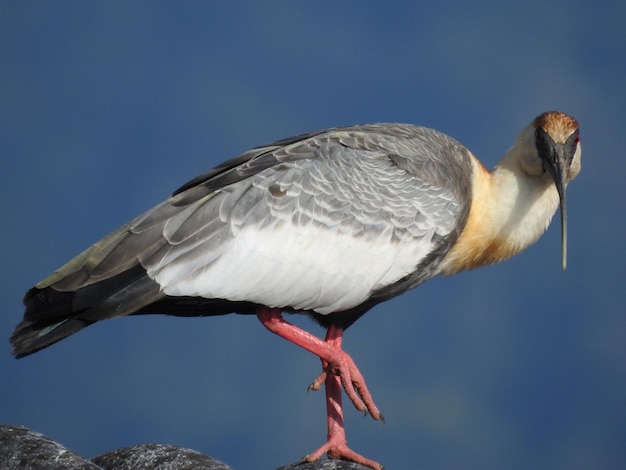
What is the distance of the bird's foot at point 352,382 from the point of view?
568 centimetres

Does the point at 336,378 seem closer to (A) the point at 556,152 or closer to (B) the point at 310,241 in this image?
(B) the point at 310,241

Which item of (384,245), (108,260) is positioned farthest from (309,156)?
(108,260)

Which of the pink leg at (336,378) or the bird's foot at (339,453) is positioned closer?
the pink leg at (336,378)

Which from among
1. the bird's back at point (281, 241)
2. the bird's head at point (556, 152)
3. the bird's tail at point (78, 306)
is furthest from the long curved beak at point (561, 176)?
the bird's tail at point (78, 306)

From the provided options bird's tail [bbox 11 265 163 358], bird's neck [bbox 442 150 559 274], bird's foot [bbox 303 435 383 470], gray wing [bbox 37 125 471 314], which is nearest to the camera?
bird's tail [bbox 11 265 163 358]

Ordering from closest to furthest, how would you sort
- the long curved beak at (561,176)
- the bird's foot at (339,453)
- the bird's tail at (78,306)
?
the bird's tail at (78,306) → the bird's foot at (339,453) → the long curved beak at (561,176)

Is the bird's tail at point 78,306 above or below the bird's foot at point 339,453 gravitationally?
above

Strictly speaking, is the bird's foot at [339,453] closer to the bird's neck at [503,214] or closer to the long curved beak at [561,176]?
the bird's neck at [503,214]

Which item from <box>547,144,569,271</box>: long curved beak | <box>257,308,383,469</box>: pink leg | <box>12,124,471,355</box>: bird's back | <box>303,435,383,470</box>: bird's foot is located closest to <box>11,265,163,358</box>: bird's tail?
<box>12,124,471,355</box>: bird's back

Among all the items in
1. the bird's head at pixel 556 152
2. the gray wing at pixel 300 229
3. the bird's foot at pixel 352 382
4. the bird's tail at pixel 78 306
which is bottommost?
the bird's foot at pixel 352 382

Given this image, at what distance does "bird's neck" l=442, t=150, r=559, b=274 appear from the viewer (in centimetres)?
642

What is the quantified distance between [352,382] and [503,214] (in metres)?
1.46

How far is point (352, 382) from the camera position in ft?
19.0

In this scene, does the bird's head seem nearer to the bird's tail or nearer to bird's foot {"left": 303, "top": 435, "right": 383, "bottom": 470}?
bird's foot {"left": 303, "top": 435, "right": 383, "bottom": 470}
